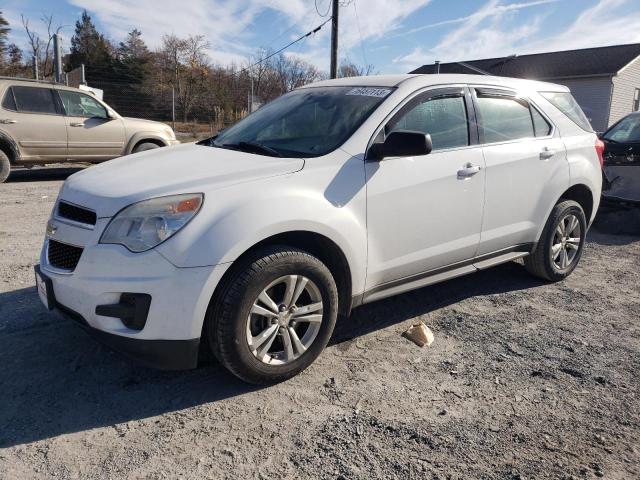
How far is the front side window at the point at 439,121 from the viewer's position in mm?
3526

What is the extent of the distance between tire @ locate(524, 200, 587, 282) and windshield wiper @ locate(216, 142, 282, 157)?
2.60 m

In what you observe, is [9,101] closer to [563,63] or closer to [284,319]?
[284,319]

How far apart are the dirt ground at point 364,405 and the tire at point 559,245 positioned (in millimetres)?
626

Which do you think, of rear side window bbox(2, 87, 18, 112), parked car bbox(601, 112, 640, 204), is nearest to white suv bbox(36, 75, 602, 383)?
parked car bbox(601, 112, 640, 204)

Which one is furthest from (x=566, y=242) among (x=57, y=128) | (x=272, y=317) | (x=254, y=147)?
(x=57, y=128)

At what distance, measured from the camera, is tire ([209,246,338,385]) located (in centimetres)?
270

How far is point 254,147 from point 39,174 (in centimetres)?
920

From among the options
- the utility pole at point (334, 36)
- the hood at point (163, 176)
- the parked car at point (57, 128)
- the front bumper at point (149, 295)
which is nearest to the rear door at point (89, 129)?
the parked car at point (57, 128)

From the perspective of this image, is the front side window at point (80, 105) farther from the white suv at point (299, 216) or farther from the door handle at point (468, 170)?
the door handle at point (468, 170)

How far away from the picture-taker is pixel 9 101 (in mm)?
9172

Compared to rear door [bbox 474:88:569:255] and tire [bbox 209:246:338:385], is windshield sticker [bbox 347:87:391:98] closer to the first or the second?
rear door [bbox 474:88:569:255]

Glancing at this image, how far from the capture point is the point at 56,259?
2932 millimetres

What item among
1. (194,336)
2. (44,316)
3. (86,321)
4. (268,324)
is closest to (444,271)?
(268,324)

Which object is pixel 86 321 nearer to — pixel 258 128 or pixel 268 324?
pixel 268 324
